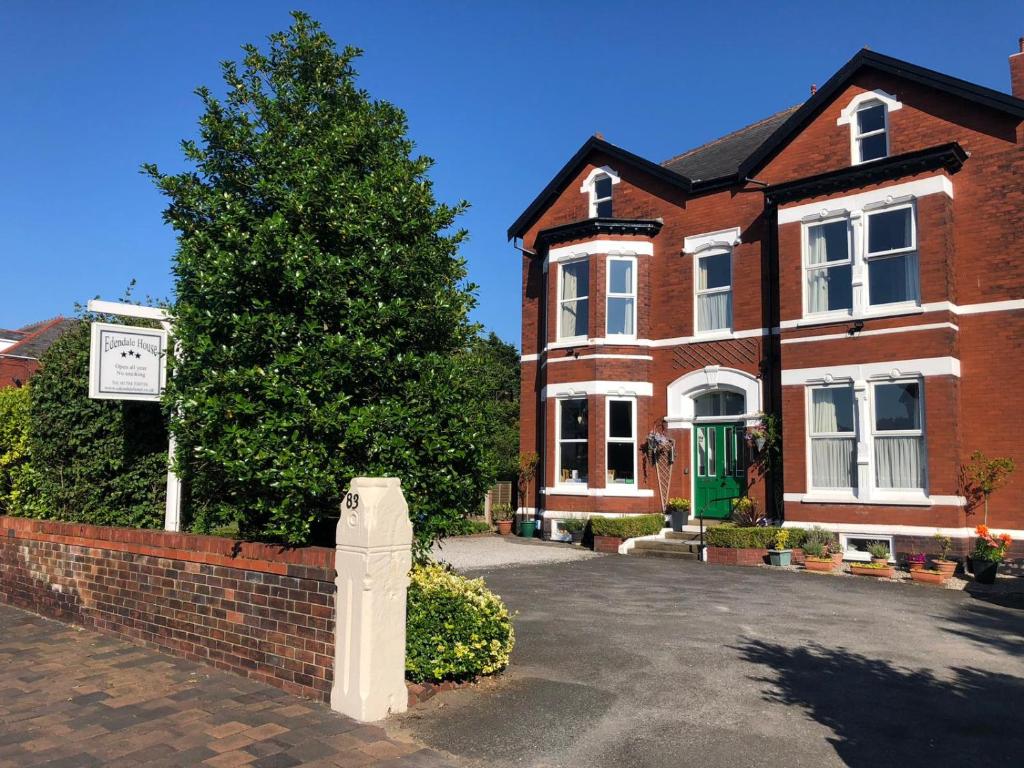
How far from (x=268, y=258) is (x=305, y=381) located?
3.63ft

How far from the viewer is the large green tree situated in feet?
19.8

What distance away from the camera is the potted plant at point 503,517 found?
21.4 m

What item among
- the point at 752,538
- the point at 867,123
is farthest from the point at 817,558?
the point at 867,123

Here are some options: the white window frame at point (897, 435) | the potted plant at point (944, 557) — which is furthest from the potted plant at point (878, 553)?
the white window frame at point (897, 435)

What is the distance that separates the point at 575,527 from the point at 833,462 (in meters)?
6.00

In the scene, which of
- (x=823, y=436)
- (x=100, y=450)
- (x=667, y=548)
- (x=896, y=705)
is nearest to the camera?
(x=896, y=705)

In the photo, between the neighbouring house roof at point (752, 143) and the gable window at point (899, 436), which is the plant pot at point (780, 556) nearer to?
the gable window at point (899, 436)

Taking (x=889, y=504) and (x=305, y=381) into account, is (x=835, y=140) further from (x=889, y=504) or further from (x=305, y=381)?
(x=305, y=381)

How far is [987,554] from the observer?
41.2ft

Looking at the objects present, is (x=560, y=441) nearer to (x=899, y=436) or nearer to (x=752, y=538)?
(x=752, y=538)

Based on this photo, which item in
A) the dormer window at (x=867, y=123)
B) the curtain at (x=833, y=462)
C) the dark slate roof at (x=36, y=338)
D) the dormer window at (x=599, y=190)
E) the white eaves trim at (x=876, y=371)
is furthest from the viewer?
the dark slate roof at (x=36, y=338)

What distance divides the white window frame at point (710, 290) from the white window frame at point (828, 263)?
1.92m

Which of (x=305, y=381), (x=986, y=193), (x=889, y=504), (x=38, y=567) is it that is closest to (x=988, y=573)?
(x=889, y=504)

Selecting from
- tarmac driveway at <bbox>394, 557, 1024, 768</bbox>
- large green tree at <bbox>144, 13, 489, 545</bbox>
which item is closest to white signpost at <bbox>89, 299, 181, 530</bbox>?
large green tree at <bbox>144, 13, 489, 545</bbox>
